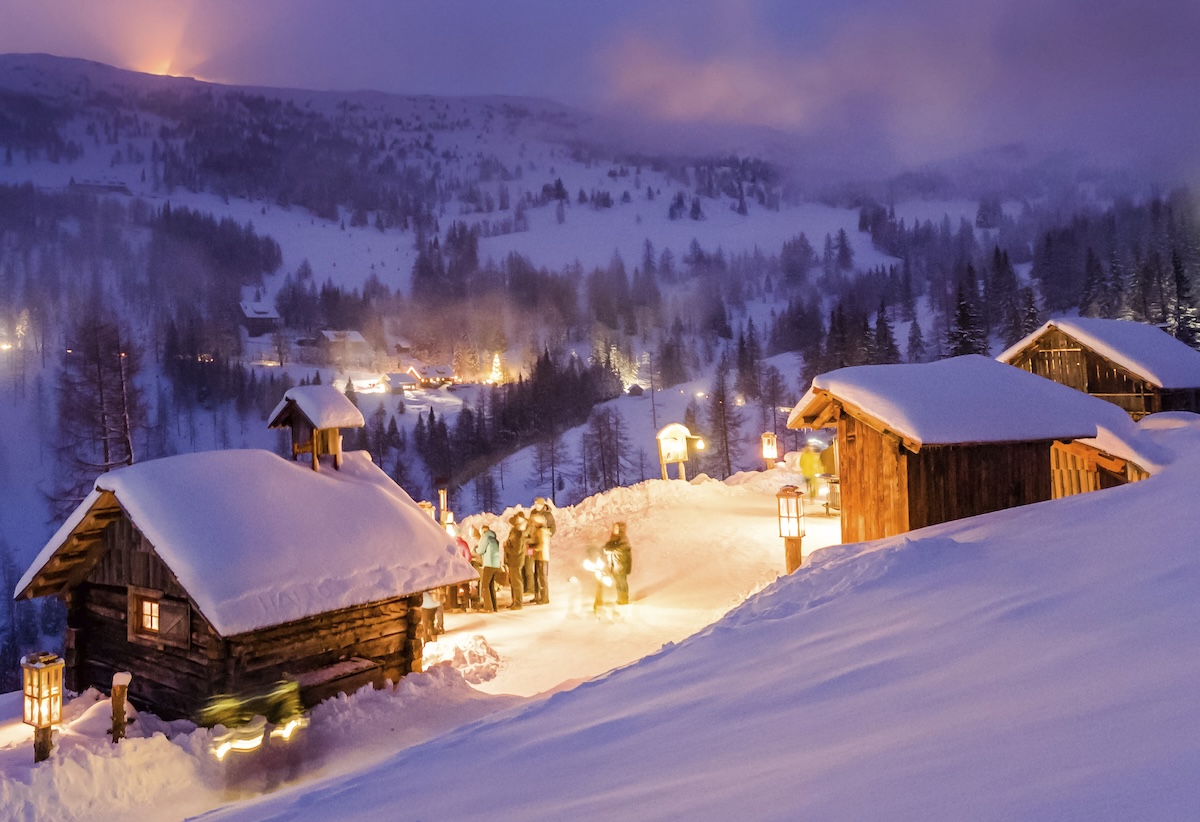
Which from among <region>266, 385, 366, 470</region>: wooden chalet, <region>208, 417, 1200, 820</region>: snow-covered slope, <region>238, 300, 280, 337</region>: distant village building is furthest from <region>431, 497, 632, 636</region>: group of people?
<region>238, 300, 280, 337</region>: distant village building

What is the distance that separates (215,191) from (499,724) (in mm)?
217188

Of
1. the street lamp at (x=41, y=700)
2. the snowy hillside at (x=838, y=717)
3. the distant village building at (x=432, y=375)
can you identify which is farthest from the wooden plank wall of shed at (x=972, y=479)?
the distant village building at (x=432, y=375)

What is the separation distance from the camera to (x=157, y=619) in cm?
1029

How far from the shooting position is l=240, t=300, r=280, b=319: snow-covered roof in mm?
126188

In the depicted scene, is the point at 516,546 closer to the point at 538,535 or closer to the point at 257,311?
the point at 538,535

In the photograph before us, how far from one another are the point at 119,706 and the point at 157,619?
1652mm

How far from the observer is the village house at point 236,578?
9.26 meters

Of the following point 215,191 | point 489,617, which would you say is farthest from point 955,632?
point 215,191

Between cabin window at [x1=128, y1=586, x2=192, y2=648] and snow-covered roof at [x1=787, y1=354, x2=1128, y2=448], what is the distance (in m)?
10.5

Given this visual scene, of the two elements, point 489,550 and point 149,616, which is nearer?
point 149,616

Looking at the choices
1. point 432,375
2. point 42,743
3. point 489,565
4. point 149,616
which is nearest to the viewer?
point 42,743

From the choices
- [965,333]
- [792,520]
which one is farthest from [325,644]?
[965,333]

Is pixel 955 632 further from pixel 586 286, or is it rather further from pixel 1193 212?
pixel 586 286

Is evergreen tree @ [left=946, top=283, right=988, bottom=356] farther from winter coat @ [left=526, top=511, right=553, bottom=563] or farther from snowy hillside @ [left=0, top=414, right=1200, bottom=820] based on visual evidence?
snowy hillside @ [left=0, top=414, right=1200, bottom=820]
